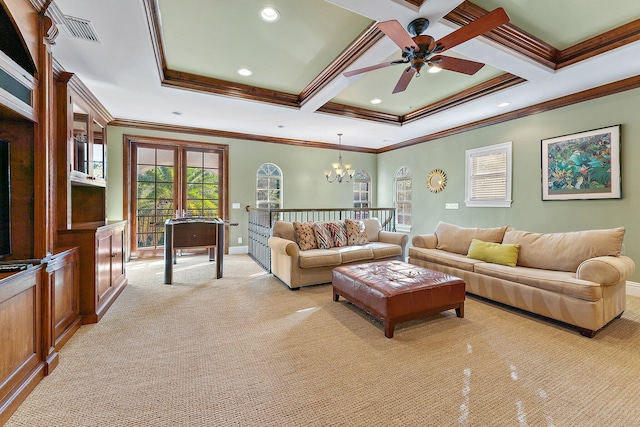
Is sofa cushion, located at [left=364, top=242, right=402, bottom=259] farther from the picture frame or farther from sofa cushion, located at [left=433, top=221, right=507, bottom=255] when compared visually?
the picture frame

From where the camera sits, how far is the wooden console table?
3.97 metres

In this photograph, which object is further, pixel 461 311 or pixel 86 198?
pixel 86 198

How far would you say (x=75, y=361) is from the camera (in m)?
2.04

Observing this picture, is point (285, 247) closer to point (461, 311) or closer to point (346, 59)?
point (461, 311)

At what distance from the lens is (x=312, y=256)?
376 cm

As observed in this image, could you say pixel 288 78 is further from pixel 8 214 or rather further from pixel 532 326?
pixel 532 326

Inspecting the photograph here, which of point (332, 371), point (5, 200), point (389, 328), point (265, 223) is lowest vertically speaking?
point (332, 371)

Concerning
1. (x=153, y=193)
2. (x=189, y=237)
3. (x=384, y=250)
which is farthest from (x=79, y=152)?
(x=384, y=250)

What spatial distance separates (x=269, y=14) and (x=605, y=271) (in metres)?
3.76

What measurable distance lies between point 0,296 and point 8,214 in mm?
708

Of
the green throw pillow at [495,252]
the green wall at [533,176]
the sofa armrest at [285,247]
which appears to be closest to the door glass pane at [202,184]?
the sofa armrest at [285,247]

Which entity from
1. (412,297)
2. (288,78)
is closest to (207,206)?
(288,78)

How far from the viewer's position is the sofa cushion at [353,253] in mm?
4012

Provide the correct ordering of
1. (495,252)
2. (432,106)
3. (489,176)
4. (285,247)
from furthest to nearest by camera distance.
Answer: (489,176)
(432,106)
(285,247)
(495,252)
